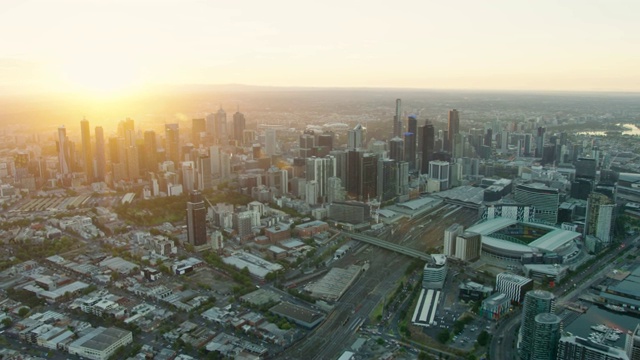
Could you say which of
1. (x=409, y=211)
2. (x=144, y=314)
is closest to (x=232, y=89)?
(x=409, y=211)

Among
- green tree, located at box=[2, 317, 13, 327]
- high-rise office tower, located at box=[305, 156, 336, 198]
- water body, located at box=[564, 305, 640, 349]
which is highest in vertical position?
high-rise office tower, located at box=[305, 156, 336, 198]

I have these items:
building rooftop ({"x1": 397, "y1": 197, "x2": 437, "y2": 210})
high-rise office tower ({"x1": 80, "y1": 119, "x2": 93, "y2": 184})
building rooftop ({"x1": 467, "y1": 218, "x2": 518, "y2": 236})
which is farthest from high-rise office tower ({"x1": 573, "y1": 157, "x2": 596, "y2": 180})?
high-rise office tower ({"x1": 80, "y1": 119, "x2": 93, "y2": 184})

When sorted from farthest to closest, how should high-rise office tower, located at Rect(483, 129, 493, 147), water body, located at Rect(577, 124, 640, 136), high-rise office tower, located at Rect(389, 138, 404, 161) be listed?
water body, located at Rect(577, 124, 640, 136), high-rise office tower, located at Rect(483, 129, 493, 147), high-rise office tower, located at Rect(389, 138, 404, 161)

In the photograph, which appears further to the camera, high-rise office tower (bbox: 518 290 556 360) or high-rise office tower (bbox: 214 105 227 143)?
high-rise office tower (bbox: 214 105 227 143)

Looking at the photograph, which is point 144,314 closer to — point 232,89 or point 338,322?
point 338,322

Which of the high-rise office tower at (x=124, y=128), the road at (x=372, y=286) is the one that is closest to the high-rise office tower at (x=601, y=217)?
the road at (x=372, y=286)

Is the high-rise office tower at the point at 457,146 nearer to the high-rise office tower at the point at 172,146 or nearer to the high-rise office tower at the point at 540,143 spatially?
the high-rise office tower at the point at 540,143

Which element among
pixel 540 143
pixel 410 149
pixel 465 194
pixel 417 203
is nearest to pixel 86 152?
pixel 410 149

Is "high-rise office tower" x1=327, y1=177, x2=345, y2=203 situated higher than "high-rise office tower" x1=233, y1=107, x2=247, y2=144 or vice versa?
"high-rise office tower" x1=233, y1=107, x2=247, y2=144

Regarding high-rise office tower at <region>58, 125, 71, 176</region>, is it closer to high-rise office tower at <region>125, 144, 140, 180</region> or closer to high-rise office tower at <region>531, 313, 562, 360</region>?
high-rise office tower at <region>125, 144, 140, 180</region>
